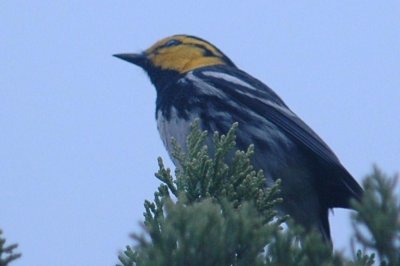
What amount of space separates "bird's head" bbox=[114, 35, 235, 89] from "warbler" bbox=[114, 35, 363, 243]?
0.28 metres

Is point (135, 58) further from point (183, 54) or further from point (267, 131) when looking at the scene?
point (267, 131)

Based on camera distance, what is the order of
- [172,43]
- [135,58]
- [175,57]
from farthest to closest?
[172,43] < [135,58] < [175,57]

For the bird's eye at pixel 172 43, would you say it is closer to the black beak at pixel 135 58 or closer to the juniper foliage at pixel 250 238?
the black beak at pixel 135 58

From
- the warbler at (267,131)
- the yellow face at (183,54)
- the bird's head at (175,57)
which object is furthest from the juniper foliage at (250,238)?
the yellow face at (183,54)

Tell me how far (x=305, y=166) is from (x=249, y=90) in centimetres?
70

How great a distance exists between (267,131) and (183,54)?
1.33m

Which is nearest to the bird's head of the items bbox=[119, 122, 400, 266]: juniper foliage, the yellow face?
the yellow face

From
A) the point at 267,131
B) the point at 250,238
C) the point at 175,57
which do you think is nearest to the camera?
the point at 250,238

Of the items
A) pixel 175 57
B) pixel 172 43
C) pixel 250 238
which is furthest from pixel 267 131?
pixel 250 238

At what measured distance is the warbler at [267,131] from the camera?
199 inches

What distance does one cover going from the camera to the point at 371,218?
1.98m

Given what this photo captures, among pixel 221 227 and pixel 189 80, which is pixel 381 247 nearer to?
pixel 221 227

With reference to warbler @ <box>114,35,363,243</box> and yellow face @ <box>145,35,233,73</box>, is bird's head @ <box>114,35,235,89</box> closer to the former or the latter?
yellow face @ <box>145,35,233,73</box>

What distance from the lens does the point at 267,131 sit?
17.7 ft
